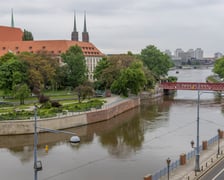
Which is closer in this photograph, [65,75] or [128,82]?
[128,82]

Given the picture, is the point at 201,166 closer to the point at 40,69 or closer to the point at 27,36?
the point at 40,69

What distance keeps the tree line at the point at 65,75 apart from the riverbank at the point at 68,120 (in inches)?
264

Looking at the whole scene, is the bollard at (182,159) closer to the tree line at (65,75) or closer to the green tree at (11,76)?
the tree line at (65,75)

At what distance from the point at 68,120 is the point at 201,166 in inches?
1147

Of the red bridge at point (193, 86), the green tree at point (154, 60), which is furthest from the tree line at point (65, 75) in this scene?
the green tree at point (154, 60)

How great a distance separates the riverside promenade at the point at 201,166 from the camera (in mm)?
34812

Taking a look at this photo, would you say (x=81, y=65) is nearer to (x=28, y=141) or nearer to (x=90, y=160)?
(x=28, y=141)

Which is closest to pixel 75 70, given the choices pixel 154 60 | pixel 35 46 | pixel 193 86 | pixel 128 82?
pixel 128 82

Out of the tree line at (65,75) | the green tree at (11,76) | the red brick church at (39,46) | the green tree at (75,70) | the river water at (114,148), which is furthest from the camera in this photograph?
the red brick church at (39,46)

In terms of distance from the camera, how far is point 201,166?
1476 inches

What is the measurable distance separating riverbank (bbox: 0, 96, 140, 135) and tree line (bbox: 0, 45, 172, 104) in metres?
6.71

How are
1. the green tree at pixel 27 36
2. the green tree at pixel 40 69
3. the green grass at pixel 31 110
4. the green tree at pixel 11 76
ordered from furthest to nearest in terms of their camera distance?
the green tree at pixel 27 36 < the green tree at pixel 40 69 < the green tree at pixel 11 76 < the green grass at pixel 31 110

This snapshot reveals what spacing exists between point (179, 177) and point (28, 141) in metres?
25.6

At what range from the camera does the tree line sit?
79.2m
